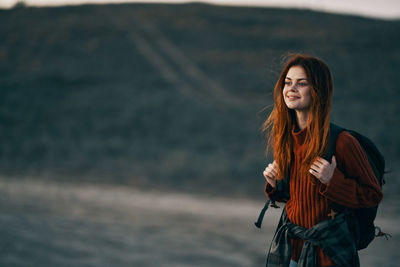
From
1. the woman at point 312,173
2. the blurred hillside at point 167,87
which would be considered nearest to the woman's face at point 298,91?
the woman at point 312,173

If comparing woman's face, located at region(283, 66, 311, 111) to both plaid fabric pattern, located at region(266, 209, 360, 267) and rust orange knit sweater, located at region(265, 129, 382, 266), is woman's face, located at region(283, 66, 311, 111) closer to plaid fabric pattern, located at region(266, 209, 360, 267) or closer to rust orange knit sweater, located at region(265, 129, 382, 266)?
rust orange knit sweater, located at region(265, 129, 382, 266)

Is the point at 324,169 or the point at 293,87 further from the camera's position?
the point at 293,87

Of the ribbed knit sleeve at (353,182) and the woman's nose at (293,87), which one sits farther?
the woman's nose at (293,87)

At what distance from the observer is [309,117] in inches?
85.9

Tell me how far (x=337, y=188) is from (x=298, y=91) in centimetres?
45

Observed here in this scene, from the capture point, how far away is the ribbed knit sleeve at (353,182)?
206 cm

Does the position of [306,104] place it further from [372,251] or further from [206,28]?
[206,28]

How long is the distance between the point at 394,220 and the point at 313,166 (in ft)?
28.8

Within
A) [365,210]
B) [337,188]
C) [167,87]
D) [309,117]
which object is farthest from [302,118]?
[167,87]

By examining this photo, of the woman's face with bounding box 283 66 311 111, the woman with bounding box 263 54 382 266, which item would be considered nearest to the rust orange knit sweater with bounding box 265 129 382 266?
the woman with bounding box 263 54 382 266

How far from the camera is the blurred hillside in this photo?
1602 cm

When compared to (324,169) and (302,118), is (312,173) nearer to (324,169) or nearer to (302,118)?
(324,169)

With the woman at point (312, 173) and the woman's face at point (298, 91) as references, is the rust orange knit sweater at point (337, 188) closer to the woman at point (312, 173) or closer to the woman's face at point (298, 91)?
the woman at point (312, 173)

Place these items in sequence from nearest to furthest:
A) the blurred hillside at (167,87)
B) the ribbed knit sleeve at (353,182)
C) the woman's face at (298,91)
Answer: the ribbed knit sleeve at (353,182)
the woman's face at (298,91)
the blurred hillside at (167,87)
